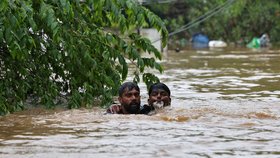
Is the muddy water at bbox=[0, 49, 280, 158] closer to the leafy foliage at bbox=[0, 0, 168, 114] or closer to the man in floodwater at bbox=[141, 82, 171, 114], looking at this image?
the man in floodwater at bbox=[141, 82, 171, 114]

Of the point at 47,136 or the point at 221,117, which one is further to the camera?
the point at 221,117

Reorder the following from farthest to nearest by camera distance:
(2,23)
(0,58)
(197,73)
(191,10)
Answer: (191,10)
(197,73)
(0,58)
(2,23)

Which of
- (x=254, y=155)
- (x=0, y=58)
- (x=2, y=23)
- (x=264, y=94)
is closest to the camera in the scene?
(x=254, y=155)

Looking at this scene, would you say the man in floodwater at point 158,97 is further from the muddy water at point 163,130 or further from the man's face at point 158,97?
the muddy water at point 163,130

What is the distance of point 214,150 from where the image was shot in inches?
235

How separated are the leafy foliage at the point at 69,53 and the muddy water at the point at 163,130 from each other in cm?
35

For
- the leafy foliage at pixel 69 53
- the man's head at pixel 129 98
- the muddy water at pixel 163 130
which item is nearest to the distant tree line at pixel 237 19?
the leafy foliage at pixel 69 53

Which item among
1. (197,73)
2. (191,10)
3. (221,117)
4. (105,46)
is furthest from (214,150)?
(191,10)

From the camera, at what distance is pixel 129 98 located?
892 cm

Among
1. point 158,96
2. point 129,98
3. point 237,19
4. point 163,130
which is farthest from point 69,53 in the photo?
point 237,19

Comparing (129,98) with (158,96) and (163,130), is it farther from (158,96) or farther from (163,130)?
(163,130)

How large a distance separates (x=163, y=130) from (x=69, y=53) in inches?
92.4

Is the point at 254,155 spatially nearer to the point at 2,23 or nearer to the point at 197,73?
the point at 2,23

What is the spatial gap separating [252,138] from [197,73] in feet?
34.1
